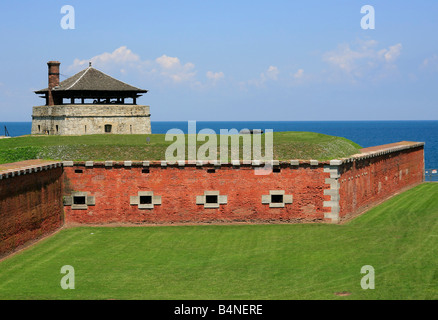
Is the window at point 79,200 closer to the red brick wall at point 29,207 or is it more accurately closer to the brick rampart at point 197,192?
the brick rampart at point 197,192

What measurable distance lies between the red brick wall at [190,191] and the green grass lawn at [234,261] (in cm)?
77

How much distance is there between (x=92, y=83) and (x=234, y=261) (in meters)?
32.5

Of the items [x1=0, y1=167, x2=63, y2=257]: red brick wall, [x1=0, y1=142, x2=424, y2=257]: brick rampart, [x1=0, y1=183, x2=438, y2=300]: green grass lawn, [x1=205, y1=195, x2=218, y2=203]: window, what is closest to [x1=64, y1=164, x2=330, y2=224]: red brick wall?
[x1=0, y1=142, x2=424, y2=257]: brick rampart

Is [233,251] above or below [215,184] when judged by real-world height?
below

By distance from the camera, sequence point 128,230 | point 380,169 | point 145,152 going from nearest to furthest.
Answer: point 128,230
point 145,152
point 380,169

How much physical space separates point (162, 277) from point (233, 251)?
4.65 m

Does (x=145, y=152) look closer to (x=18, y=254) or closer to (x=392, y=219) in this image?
(x=18, y=254)

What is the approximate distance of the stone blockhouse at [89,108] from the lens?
49.4 metres

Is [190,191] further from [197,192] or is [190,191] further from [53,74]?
[53,74]

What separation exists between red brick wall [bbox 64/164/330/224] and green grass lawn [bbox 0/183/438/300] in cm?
77

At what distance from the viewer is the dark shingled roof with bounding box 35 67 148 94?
50.2m

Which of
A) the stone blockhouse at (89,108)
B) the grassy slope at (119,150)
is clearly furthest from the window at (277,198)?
the stone blockhouse at (89,108)
